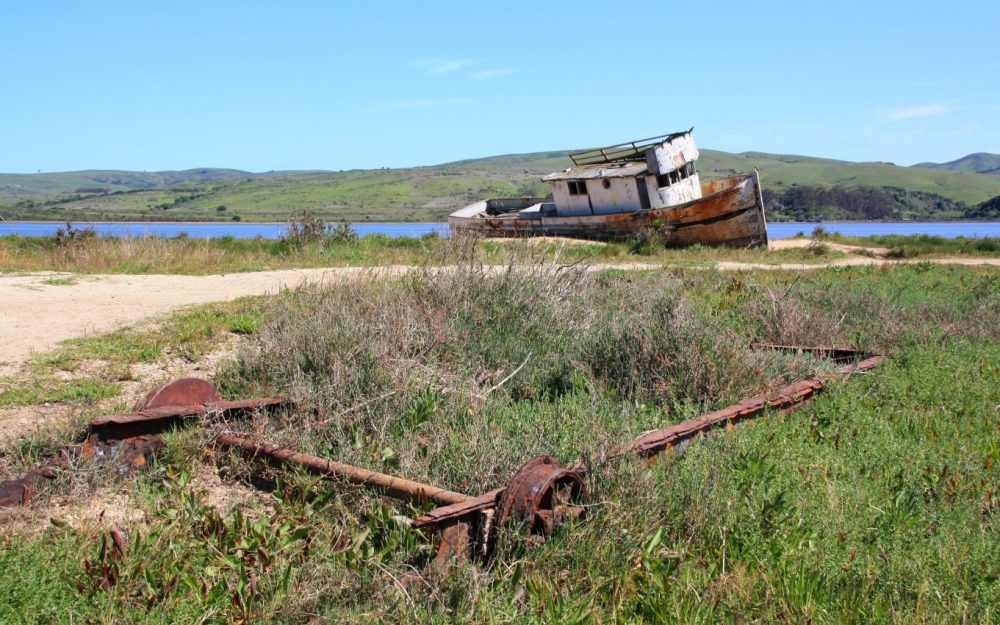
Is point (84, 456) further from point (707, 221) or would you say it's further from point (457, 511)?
point (707, 221)

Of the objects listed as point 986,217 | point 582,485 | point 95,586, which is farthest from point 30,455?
point 986,217

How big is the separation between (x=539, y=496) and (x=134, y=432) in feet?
8.40

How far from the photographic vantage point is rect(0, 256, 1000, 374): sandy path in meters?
7.29

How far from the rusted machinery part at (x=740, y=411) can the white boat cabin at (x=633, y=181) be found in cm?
1882

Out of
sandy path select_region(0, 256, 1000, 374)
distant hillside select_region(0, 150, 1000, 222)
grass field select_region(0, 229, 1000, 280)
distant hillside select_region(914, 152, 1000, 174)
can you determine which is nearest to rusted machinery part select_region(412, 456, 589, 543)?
grass field select_region(0, 229, 1000, 280)

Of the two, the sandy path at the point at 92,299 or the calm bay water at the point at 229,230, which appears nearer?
the sandy path at the point at 92,299

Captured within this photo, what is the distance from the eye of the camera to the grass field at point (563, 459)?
10.1ft

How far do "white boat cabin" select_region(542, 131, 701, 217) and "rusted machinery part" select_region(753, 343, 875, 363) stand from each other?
18374 millimetres

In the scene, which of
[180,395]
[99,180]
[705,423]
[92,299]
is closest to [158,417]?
[180,395]

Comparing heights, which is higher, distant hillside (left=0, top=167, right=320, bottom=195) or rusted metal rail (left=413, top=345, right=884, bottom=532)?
distant hillside (left=0, top=167, right=320, bottom=195)

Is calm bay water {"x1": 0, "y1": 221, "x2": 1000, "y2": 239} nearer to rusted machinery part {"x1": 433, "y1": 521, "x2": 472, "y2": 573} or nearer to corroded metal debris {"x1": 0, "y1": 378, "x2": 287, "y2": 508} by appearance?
corroded metal debris {"x1": 0, "y1": 378, "x2": 287, "y2": 508}

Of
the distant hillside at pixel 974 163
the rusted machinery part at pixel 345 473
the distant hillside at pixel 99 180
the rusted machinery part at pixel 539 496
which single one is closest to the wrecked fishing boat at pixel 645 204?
the rusted machinery part at pixel 345 473

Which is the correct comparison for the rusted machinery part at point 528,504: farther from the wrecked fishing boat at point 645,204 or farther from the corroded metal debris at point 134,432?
the wrecked fishing boat at point 645,204

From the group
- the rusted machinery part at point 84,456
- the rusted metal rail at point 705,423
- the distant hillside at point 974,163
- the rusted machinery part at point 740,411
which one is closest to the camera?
the rusted metal rail at point 705,423
